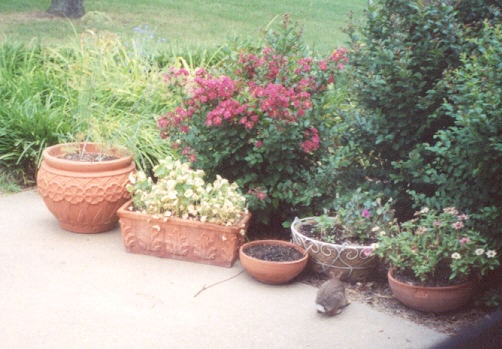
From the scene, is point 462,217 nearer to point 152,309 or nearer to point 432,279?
point 432,279

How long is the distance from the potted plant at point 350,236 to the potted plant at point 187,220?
0.44 m

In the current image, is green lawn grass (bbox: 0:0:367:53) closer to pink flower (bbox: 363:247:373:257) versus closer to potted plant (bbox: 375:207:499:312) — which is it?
pink flower (bbox: 363:247:373:257)

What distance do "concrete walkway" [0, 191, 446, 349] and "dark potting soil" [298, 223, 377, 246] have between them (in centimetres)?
35

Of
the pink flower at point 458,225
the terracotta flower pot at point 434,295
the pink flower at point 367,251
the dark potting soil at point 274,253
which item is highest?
the pink flower at point 458,225

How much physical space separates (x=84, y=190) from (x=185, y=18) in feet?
38.4

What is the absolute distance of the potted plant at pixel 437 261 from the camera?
10.2 ft

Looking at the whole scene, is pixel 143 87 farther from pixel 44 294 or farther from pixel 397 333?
pixel 397 333

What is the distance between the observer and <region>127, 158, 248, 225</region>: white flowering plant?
12.3ft

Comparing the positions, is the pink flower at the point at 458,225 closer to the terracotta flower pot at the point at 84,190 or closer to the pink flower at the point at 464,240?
the pink flower at the point at 464,240

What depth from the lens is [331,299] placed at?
3.17 m

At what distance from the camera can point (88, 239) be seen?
4.18m

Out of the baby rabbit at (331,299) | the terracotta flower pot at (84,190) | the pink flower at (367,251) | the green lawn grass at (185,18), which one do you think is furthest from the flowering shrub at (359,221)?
the green lawn grass at (185,18)

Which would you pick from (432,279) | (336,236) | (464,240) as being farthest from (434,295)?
(336,236)

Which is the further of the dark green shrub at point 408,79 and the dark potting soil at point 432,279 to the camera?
the dark green shrub at point 408,79
